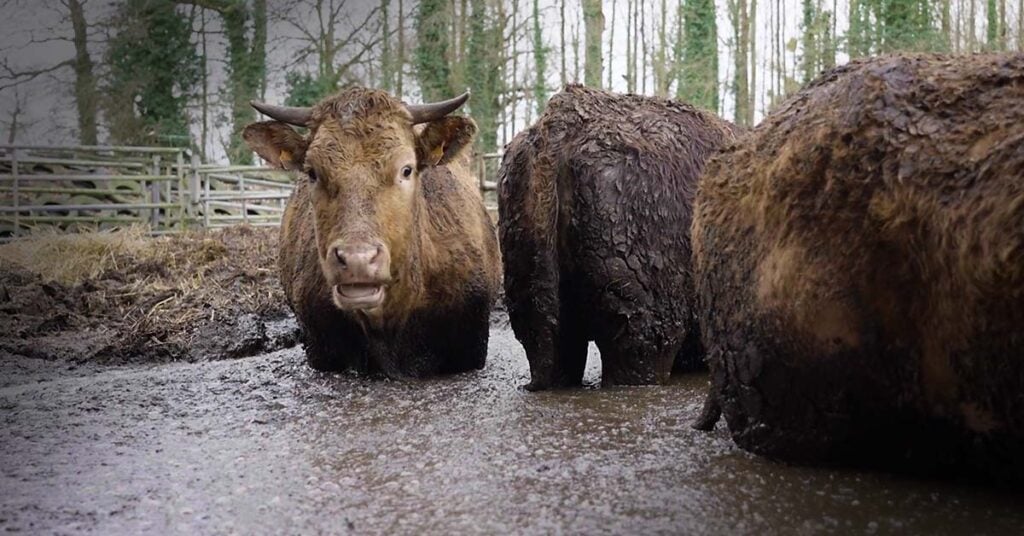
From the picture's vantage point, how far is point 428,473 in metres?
3.11

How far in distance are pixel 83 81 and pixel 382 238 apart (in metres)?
11.4

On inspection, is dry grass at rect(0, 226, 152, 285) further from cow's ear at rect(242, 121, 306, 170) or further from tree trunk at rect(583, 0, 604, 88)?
tree trunk at rect(583, 0, 604, 88)

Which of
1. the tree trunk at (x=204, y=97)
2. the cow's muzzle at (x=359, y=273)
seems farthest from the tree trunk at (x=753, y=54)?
the cow's muzzle at (x=359, y=273)

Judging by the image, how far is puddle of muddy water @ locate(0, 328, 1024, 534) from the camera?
253cm

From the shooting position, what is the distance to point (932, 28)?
61.0 ft

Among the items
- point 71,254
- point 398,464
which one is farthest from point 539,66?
point 398,464

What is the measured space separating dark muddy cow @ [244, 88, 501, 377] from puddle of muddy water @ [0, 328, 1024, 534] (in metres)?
Answer: 0.72

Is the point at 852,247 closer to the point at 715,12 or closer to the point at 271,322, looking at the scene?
the point at 271,322

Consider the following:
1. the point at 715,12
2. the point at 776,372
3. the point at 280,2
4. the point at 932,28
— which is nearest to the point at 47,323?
the point at 776,372

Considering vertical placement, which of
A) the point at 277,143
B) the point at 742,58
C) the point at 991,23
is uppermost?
the point at 742,58

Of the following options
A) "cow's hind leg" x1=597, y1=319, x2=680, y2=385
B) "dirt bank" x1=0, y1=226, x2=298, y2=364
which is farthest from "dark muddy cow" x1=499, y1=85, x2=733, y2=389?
"dirt bank" x1=0, y1=226, x2=298, y2=364

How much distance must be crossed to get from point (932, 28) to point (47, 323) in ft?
56.5

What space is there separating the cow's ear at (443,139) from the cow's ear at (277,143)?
713mm

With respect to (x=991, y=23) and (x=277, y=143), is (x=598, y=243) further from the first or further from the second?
(x=991, y=23)
